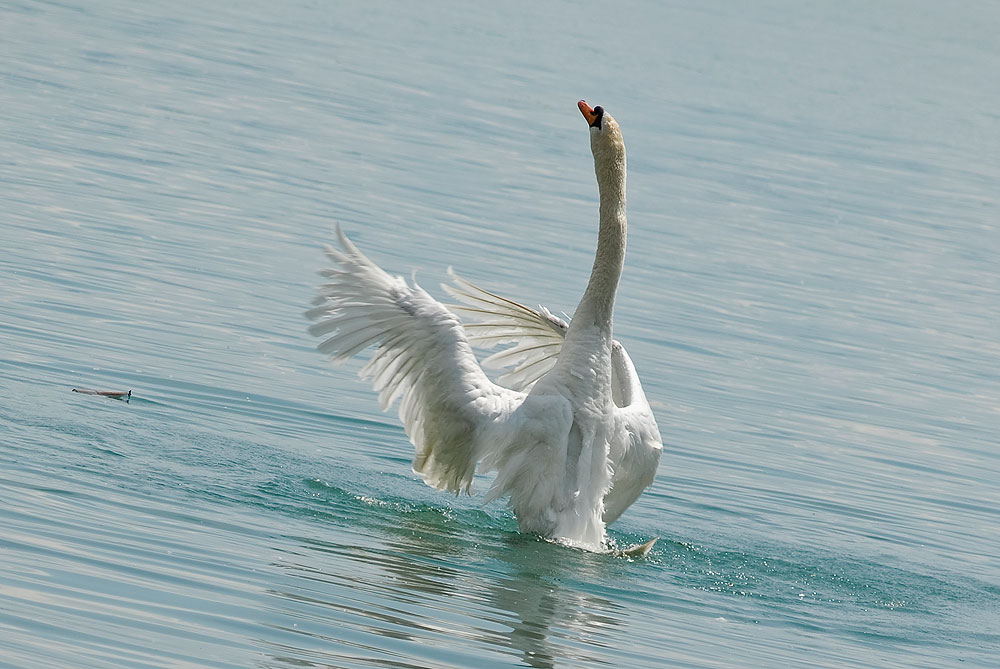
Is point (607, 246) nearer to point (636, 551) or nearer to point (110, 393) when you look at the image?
point (636, 551)

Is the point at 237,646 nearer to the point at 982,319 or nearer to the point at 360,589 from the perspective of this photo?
the point at 360,589

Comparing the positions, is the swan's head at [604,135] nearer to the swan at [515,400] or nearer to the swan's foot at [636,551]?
the swan at [515,400]

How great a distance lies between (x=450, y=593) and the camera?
8.59 meters

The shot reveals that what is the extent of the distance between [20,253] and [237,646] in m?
7.89

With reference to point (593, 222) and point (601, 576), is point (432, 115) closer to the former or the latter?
point (593, 222)

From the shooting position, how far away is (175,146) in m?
20.3

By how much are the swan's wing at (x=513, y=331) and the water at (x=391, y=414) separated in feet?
2.72

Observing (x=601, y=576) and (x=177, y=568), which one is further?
(x=601, y=576)

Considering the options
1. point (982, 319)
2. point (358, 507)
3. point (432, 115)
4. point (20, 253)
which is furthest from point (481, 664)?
point (432, 115)

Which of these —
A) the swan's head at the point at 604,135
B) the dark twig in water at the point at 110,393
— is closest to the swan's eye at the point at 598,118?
the swan's head at the point at 604,135

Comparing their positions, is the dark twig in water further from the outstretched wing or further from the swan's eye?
the swan's eye

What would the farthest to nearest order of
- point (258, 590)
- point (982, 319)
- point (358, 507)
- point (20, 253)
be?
point (982, 319), point (20, 253), point (358, 507), point (258, 590)

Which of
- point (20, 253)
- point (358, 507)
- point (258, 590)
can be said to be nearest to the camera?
point (258, 590)

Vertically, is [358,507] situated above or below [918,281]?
below
